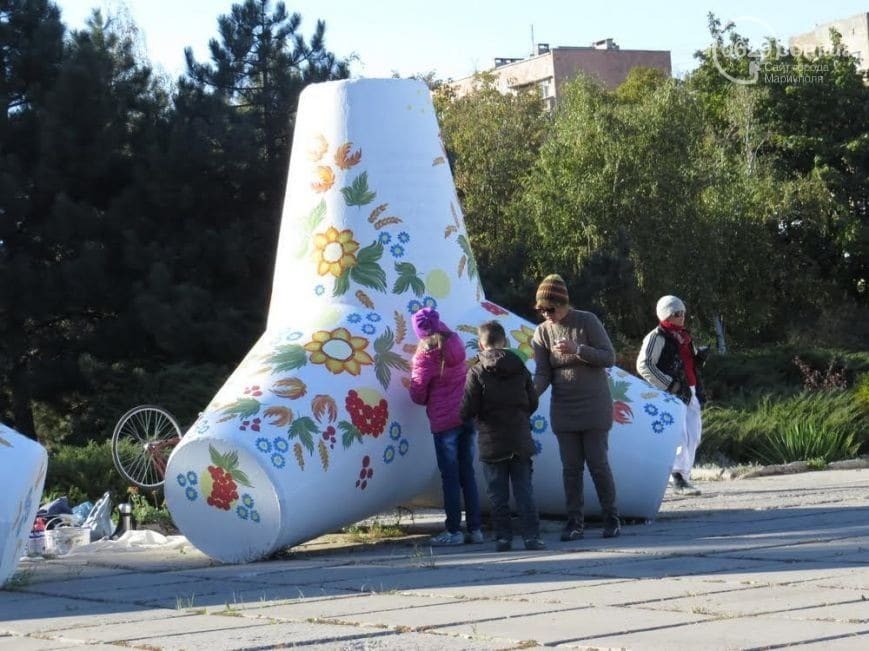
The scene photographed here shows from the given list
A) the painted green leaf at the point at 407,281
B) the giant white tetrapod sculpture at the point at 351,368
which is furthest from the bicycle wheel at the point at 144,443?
the painted green leaf at the point at 407,281

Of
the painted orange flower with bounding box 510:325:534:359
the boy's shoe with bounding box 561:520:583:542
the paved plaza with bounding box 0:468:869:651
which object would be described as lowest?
the boy's shoe with bounding box 561:520:583:542

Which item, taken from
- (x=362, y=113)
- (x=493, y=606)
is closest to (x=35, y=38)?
(x=362, y=113)

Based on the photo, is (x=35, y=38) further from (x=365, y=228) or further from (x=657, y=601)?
(x=657, y=601)

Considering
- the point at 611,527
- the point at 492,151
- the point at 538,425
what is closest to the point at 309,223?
the point at 538,425

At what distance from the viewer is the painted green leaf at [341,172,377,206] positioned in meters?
10.8

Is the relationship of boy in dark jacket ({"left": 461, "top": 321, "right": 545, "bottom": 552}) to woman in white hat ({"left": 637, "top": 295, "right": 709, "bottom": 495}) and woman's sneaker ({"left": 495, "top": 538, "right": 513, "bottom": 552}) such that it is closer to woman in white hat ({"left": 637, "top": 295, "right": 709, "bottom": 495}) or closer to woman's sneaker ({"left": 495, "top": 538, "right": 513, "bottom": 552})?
woman's sneaker ({"left": 495, "top": 538, "right": 513, "bottom": 552})

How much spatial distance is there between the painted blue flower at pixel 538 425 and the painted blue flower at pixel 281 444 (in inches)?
82.6

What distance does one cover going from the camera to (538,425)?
35.6 ft

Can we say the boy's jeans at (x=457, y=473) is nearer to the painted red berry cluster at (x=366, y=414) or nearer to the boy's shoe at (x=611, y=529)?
the painted red berry cluster at (x=366, y=414)

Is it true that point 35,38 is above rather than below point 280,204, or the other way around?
above

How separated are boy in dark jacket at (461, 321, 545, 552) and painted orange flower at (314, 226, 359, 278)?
147 centimetres

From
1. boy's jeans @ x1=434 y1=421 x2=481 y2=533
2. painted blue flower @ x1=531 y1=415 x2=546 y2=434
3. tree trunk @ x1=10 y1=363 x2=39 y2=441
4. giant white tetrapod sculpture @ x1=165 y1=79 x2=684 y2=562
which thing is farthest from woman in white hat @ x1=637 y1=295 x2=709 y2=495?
tree trunk @ x1=10 y1=363 x2=39 y2=441

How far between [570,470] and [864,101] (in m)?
37.0

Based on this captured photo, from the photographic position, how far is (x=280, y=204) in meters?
24.0
